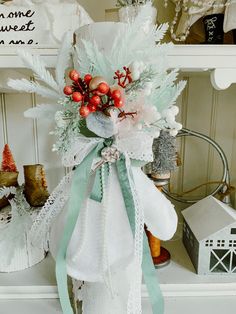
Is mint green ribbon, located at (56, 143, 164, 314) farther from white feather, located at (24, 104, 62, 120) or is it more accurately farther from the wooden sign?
the wooden sign

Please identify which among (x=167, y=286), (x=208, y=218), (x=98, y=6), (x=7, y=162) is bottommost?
(x=167, y=286)

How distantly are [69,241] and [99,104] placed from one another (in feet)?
0.64

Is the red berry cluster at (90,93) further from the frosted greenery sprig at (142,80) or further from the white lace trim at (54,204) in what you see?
the white lace trim at (54,204)

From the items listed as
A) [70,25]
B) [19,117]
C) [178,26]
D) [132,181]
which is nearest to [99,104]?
[132,181]

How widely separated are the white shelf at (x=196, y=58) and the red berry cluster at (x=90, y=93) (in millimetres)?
171

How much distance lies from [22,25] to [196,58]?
310mm

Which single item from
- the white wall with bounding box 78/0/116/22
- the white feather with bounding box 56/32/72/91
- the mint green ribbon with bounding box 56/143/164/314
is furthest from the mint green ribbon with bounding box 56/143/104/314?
the white wall with bounding box 78/0/116/22

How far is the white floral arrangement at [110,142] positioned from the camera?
15.1 inches

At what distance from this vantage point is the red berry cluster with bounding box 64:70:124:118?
0.36m

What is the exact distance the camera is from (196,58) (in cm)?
51

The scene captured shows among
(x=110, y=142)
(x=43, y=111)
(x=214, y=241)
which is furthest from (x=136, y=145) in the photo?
(x=214, y=241)

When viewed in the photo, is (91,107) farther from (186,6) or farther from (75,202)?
(186,6)

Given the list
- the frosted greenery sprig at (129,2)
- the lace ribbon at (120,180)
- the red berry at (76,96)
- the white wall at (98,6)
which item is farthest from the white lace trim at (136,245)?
the white wall at (98,6)

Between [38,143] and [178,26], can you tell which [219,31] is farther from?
[38,143]
